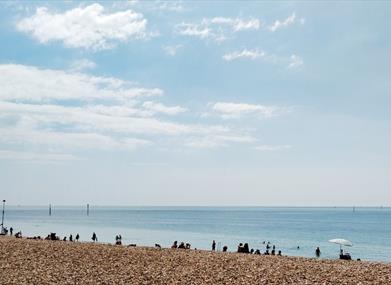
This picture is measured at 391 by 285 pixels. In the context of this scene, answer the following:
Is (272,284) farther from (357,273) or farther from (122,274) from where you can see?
(122,274)

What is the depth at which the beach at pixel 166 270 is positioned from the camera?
17.7 meters

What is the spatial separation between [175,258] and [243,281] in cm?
674

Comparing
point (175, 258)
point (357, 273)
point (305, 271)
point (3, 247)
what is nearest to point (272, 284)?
point (305, 271)

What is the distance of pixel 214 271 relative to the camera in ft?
64.4

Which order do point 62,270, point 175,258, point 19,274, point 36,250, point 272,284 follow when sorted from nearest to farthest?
point 272,284
point 19,274
point 62,270
point 175,258
point 36,250

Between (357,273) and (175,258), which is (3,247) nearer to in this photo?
(175,258)

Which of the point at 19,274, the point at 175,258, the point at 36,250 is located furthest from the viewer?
the point at 36,250

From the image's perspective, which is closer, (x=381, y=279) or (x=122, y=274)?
(x=381, y=279)

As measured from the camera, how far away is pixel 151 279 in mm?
18000

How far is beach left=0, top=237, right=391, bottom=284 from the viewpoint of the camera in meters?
17.7

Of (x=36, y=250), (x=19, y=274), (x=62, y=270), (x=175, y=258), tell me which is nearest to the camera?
(x=19, y=274)

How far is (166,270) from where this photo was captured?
20.0 m

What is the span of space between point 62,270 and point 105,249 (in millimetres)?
7081

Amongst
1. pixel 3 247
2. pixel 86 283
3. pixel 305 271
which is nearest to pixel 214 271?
pixel 305 271
